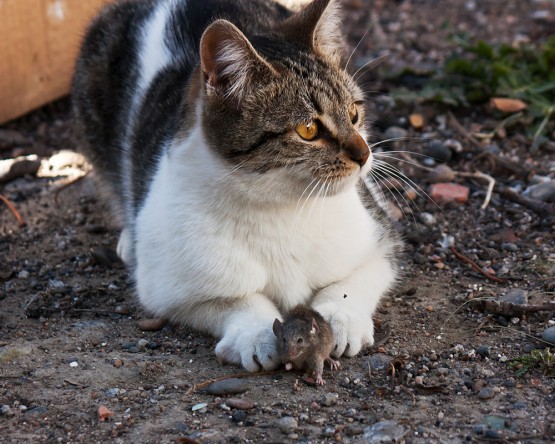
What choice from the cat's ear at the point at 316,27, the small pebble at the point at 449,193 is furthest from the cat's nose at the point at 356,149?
the small pebble at the point at 449,193

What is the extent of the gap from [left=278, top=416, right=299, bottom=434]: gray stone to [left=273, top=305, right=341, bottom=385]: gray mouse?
0.30m

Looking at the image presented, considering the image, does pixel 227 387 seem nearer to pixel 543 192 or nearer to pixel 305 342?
pixel 305 342

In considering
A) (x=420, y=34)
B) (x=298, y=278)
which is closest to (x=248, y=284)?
(x=298, y=278)

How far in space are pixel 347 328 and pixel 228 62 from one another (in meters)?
1.27

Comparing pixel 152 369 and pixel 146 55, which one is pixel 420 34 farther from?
pixel 152 369

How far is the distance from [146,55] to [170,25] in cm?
28

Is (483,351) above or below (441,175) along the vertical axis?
above

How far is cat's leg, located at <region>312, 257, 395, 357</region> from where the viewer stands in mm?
3822

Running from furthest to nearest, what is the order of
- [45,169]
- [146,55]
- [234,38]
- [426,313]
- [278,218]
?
[45,169], [146,55], [426,313], [278,218], [234,38]

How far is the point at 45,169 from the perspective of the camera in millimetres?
6215

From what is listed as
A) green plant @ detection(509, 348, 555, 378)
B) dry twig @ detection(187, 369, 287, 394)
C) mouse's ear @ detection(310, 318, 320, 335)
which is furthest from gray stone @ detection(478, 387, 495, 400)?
dry twig @ detection(187, 369, 287, 394)

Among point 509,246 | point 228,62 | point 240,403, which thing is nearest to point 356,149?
point 228,62

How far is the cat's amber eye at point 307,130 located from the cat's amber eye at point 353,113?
0.26 meters

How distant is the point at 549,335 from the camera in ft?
12.7
